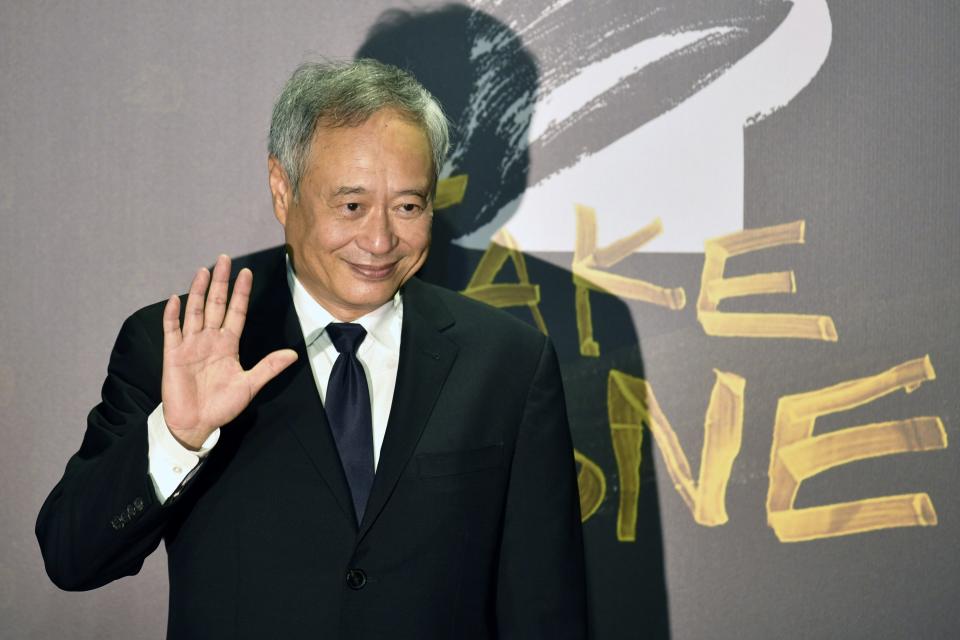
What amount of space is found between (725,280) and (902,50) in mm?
615

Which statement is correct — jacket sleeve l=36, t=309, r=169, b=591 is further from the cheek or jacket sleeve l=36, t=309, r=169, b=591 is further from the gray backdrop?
the gray backdrop

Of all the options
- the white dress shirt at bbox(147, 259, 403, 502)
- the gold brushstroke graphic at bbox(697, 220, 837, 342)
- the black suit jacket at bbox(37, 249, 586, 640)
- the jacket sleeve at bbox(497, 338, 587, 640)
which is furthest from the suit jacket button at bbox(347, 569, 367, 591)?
the gold brushstroke graphic at bbox(697, 220, 837, 342)

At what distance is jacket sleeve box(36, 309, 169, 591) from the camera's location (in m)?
1.13

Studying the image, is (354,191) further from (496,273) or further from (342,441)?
(496,273)

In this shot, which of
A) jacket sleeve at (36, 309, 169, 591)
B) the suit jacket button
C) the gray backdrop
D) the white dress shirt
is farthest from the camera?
the gray backdrop

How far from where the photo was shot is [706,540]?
2.05 metres

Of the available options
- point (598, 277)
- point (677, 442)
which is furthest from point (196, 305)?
point (677, 442)

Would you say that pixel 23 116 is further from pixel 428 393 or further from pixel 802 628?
pixel 802 628

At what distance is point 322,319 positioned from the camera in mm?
1407

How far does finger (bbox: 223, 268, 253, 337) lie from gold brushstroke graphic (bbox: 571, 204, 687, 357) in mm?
945

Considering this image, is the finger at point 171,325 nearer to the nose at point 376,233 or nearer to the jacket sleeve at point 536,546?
the nose at point 376,233

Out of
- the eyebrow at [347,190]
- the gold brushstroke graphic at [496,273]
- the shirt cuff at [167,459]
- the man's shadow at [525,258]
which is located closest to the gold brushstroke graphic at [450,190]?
the man's shadow at [525,258]

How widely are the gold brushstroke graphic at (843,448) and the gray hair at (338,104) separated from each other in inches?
42.3

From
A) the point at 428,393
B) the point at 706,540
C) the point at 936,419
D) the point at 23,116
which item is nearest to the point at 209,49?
the point at 23,116
